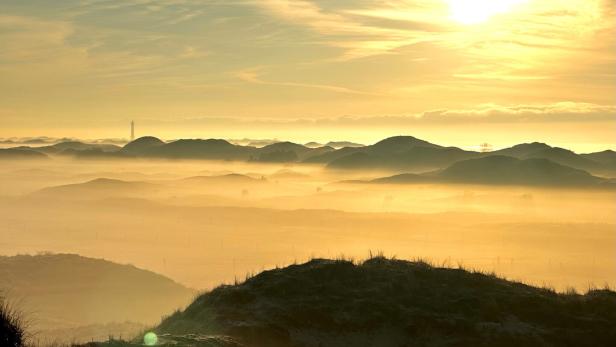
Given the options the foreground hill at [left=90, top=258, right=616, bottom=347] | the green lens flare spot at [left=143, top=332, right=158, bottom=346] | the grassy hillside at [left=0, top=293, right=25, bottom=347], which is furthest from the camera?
the foreground hill at [left=90, top=258, right=616, bottom=347]

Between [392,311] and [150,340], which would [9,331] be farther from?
[392,311]

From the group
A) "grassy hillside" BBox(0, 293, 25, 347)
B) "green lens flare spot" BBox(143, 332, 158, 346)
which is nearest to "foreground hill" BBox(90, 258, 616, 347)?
"green lens flare spot" BBox(143, 332, 158, 346)

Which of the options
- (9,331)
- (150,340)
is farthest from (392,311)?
(9,331)

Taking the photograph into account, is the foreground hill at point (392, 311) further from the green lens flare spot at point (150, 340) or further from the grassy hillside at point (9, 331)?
the grassy hillside at point (9, 331)

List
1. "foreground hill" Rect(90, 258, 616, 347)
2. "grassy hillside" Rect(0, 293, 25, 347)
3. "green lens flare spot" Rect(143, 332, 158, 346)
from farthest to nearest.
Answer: "foreground hill" Rect(90, 258, 616, 347), "green lens flare spot" Rect(143, 332, 158, 346), "grassy hillside" Rect(0, 293, 25, 347)

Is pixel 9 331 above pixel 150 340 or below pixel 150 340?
above

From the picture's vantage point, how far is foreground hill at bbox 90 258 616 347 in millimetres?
29250

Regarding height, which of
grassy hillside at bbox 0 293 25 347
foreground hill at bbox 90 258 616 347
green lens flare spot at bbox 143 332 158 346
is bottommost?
foreground hill at bbox 90 258 616 347

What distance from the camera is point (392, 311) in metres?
30.8

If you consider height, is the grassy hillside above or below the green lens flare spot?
above

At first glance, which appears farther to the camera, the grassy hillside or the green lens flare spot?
the green lens flare spot

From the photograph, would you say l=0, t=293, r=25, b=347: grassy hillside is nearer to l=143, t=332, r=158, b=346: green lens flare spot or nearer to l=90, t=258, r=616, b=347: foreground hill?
l=143, t=332, r=158, b=346: green lens flare spot

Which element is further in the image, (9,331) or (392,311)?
(392,311)

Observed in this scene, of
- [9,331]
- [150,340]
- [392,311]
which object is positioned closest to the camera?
[9,331]
